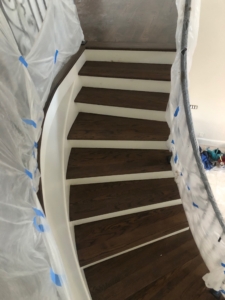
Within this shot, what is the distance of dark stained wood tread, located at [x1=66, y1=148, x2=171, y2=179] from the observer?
6.08ft

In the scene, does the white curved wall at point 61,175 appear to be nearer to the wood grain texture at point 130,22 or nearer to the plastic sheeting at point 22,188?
the plastic sheeting at point 22,188

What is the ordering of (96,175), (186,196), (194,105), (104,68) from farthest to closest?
1. (194,105)
2. (104,68)
3. (96,175)
4. (186,196)

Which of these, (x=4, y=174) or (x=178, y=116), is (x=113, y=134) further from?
(x=4, y=174)

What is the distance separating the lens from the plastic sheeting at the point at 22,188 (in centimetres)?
80

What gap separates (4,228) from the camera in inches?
31.3

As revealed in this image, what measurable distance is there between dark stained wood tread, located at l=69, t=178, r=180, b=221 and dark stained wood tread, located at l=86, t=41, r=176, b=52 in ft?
3.44

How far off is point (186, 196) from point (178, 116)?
1.72ft

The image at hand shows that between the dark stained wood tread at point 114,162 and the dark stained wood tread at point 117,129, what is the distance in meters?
0.12

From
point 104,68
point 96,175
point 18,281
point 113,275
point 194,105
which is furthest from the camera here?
point 194,105

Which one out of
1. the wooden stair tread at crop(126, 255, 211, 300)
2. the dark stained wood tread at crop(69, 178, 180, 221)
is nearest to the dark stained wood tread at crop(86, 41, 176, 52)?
the dark stained wood tread at crop(69, 178, 180, 221)

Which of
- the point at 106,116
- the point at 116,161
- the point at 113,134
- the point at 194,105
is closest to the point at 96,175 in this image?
the point at 116,161

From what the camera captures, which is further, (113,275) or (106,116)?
(106,116)

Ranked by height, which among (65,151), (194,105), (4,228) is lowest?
(194,105)

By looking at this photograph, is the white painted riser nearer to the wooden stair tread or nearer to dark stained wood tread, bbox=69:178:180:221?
dark stained wood tread, bbox=69:178:180:221
